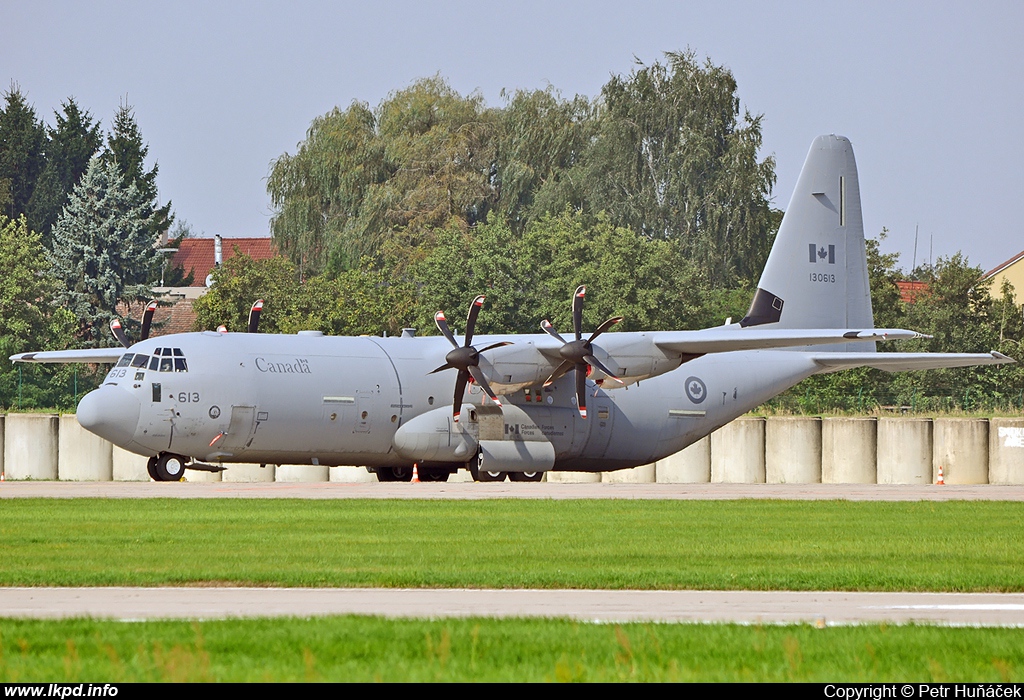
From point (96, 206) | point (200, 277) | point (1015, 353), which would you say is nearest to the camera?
point (1015, 353)

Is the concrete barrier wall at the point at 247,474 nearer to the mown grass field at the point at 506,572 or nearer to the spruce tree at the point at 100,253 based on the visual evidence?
the mown grass field at the point at 506,572

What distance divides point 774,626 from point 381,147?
67.2m

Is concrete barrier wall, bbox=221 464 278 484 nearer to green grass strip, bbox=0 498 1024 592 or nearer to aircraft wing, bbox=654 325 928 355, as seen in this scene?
aircraft wing, bbox=654 325 928 355

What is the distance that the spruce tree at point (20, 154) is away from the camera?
3684 inches

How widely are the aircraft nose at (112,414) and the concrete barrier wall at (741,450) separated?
60.1 feet

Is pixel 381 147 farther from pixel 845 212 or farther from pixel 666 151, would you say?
pixel 845 212

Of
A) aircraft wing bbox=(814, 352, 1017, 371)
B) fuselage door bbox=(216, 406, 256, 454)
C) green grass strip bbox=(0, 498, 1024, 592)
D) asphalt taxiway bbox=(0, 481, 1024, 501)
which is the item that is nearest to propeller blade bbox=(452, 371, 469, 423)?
asphalt taxiway bbox=(0, 481, 1024, 501)

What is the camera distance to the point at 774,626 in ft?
36.0

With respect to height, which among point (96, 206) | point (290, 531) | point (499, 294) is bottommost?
point (290, 531)

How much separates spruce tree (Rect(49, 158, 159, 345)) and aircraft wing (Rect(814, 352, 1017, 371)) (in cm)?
3709

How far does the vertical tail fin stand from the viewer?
38.6 m

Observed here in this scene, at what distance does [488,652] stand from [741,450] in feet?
109

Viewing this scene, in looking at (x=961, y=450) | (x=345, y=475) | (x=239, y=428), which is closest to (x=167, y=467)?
(x=239, y=428)
